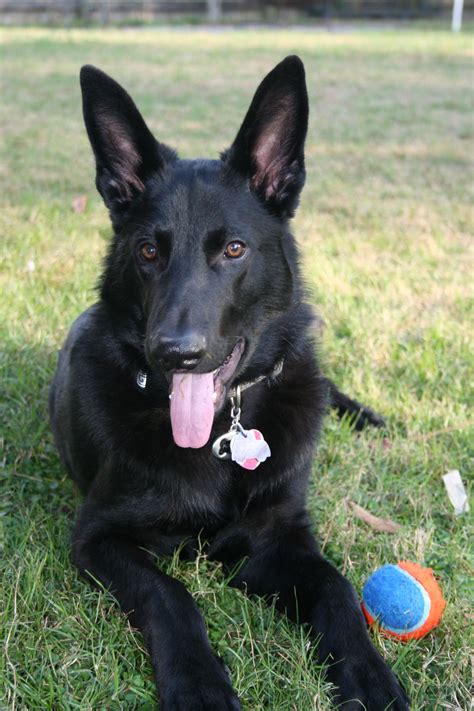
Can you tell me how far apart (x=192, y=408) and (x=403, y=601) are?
83 centimetres

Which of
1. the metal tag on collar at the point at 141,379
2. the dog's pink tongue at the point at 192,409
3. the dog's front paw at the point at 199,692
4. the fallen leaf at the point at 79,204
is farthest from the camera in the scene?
the fallen leaf at the point at 79,204

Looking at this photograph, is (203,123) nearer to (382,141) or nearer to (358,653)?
(382,141)

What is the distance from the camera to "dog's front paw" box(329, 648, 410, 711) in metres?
2.11

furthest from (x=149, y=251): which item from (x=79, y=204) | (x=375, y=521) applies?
(x=79, y=204)

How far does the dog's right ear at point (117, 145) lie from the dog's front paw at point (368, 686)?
1591mm

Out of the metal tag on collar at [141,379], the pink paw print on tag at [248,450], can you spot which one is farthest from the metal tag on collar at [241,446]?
the metal tag on collar at [141,379]

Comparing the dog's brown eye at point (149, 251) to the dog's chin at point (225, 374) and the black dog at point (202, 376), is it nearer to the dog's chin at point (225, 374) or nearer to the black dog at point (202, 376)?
the black dog at point (202, 376)

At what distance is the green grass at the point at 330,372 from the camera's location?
2.24 m

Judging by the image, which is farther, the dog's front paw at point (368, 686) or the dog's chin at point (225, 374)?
the dog's chin at point (225, 374)

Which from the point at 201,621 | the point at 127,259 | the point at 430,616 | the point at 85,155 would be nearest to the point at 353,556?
the point at 430,616

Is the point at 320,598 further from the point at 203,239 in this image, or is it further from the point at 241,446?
the point at 203,239

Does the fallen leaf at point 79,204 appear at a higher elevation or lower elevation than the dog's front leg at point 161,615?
lower

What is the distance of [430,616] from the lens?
2.36 meters

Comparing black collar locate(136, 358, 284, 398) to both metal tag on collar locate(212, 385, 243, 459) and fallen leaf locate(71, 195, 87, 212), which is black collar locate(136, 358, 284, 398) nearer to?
metal tag on collar locate(212, 385, 243, 459)
